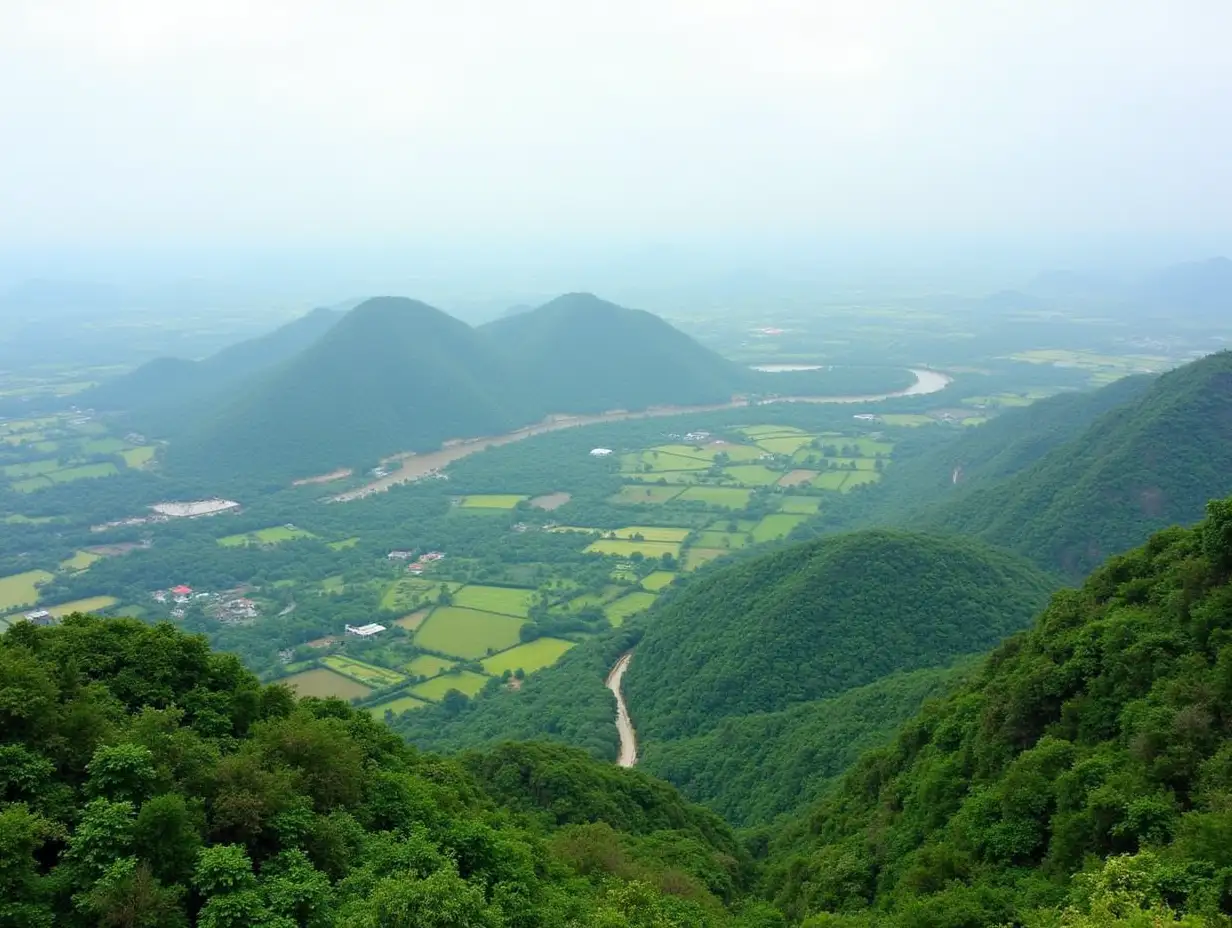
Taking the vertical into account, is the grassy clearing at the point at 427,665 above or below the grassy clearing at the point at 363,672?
below

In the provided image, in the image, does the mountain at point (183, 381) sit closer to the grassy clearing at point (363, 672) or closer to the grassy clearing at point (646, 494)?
the grassy clearing at point (646, 494)

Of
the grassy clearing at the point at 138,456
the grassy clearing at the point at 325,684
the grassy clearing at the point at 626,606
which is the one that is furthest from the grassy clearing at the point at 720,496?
the grassy clearing at the point at 138,456

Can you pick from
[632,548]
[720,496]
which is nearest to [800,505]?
[720,496]

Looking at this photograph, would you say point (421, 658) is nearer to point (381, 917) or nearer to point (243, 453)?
point (381, 917)

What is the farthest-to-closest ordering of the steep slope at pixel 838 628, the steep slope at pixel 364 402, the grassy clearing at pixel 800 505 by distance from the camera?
the steep slope at pixel 364 402 → the grassy clearing at pixel 800 505 → the steep slope at pixel 838 628

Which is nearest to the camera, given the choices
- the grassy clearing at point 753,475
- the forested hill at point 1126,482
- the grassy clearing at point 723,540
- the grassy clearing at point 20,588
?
the forested hill at point 1126,482

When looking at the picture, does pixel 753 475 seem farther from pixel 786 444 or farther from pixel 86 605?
pixel 86 605
